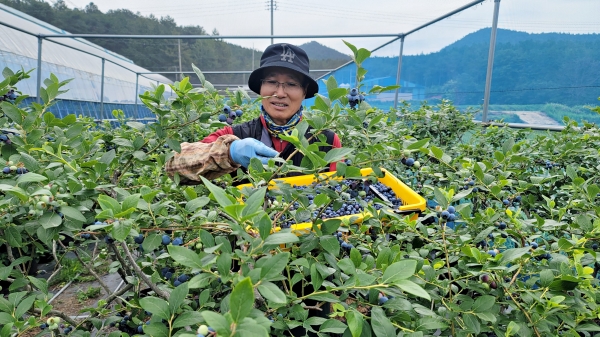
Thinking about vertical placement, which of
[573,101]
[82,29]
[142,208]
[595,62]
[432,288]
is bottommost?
[432,288]

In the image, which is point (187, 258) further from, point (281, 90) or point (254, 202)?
point (281, 90)

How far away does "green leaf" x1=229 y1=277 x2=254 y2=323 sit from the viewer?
0.42m

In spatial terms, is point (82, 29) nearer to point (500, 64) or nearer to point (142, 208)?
point (500, 64)

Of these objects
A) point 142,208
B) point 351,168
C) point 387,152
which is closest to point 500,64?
point 387,152

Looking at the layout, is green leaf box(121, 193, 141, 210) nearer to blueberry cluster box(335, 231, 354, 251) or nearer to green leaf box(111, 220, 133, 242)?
green leaf box(111, 220, 133, 242)

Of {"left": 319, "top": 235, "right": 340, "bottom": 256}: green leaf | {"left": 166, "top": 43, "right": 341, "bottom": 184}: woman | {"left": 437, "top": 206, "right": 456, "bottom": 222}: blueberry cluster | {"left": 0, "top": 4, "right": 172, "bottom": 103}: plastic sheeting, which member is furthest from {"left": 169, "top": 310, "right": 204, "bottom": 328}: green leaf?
{"left": 0, "top": 4, "right": 172, "bottom": 103}: plastic sheeting

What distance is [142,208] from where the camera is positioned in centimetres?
80

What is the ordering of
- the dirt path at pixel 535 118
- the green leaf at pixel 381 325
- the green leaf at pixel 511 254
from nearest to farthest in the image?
the green leaf at pixel 381 325
the green leaf at pixel 511 254
the dirt path at pixel 535 118

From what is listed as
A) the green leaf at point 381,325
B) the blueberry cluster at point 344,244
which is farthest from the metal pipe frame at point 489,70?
the green leaf at point 381,325

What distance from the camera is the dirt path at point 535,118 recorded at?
330 centimetres

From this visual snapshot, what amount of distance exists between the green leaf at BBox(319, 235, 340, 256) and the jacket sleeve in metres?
0.72

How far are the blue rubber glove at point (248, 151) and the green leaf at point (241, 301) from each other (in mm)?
830

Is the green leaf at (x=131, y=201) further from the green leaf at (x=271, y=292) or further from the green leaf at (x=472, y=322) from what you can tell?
the green leaf at (x=472, y=322)

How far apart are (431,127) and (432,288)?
2.49 metres
